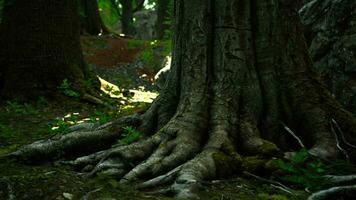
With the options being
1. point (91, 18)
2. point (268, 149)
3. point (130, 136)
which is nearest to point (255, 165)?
point (268, 149)

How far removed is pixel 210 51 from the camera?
5207mm

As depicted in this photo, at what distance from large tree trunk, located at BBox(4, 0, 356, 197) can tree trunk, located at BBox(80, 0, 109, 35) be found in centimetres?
2002

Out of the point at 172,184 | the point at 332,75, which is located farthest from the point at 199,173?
the point at 332,75

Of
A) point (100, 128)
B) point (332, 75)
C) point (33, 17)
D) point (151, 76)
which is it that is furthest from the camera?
point (151, 76)

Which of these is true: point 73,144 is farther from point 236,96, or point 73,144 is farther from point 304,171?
point 304,171

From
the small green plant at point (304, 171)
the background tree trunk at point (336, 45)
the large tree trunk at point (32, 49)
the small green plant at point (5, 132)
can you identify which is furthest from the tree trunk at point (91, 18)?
the small green plant at point (304, 171)

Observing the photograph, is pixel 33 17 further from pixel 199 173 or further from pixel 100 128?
pixel 199 173

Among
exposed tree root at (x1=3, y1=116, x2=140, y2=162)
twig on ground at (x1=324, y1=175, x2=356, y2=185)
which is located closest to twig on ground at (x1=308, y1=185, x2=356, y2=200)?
twig on ground at (x1=324, y1=175, x2=356, y2=185)

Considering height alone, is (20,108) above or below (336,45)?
below

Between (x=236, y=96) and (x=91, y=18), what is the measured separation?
21225 mm

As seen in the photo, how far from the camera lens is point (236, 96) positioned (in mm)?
5105

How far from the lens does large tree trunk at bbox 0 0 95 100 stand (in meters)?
10.0

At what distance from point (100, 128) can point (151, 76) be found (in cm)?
1526

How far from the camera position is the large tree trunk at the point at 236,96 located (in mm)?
4863
